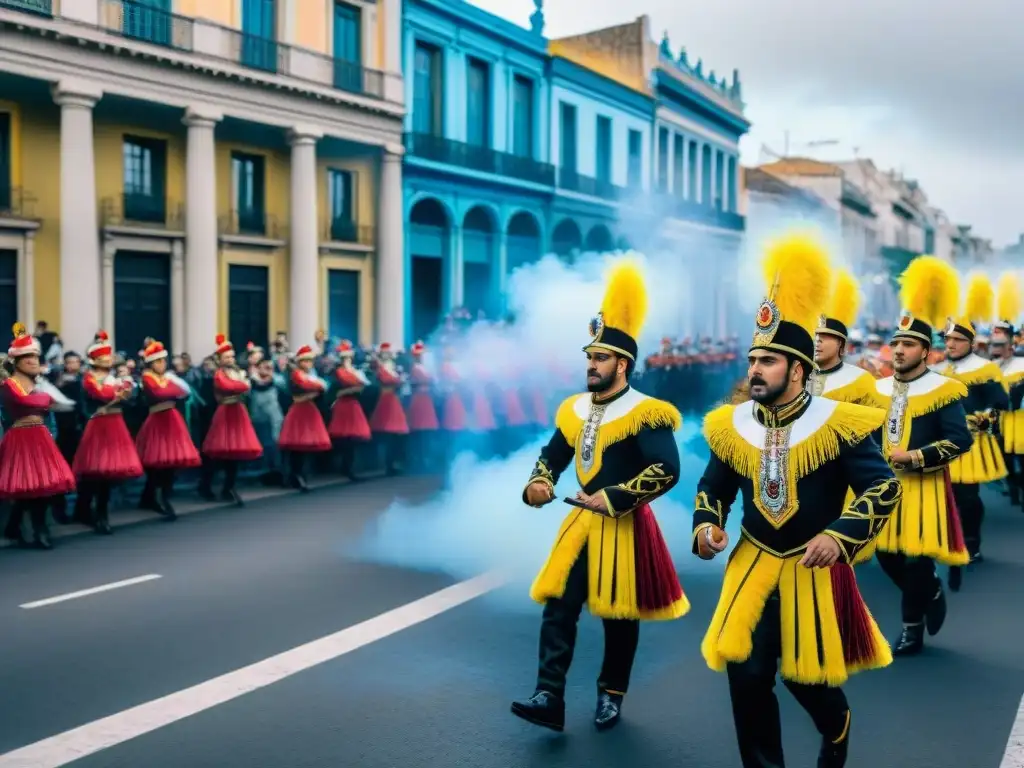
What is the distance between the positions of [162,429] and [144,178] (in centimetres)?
1234

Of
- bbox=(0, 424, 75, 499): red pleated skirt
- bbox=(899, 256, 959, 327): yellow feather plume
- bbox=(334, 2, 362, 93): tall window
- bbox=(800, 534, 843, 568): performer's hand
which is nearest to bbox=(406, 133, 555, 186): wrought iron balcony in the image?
bbox=(334, 2, 362, 93): tall window

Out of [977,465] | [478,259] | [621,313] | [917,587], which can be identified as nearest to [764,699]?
[621,313]

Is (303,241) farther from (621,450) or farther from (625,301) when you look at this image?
(621,450)

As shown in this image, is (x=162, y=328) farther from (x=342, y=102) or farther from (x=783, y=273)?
(x=783, y=273)

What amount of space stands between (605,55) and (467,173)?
47.4 ft

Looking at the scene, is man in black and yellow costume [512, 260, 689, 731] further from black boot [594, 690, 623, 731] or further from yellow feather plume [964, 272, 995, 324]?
yellow feather plume [964, 272, 995, 324]

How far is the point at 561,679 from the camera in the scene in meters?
5.41

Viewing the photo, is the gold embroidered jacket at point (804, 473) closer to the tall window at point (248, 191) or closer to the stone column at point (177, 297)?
the stone column at point (177, 297)

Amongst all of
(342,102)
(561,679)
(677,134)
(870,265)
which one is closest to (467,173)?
(342,102)

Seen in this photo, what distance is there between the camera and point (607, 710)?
558cm

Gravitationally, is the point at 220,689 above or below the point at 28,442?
below

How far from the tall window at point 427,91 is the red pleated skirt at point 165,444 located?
1803 centimetres

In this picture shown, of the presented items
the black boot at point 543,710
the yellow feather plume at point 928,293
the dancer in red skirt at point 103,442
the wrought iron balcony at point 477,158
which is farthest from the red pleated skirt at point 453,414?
the wrought iron balcony at point 477,158

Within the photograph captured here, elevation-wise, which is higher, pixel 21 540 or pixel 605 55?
pixel 605 55
